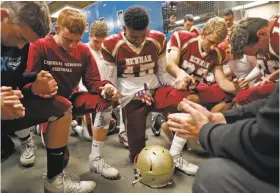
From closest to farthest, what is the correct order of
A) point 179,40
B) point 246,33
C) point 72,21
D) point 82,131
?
1. point 72,21
2. point 246,33
3. point 179,40
4. point 82,131

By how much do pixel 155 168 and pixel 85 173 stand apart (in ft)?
1.57

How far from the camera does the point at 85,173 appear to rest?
1.59 m

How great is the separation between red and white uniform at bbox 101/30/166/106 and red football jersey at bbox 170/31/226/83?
0.12 meters

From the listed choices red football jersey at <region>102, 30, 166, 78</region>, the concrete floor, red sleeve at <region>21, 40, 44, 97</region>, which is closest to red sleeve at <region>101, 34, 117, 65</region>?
red football jersey at <region>102, 30, 166, 78</region>

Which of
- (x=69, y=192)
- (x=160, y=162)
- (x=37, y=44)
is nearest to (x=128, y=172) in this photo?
(x=160, y=162)

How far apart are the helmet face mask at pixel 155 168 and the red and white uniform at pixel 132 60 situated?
48 centimetres

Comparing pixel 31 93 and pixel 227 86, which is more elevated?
pixel 31 93

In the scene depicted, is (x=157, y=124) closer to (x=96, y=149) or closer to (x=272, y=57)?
(x=96, y=149)

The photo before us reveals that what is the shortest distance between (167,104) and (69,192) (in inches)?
33.7

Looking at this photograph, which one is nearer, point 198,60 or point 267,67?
point 267,67

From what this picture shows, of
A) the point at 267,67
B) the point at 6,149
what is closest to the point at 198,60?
the point at 267,67

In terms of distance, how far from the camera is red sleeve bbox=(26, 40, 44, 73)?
4.57 ft

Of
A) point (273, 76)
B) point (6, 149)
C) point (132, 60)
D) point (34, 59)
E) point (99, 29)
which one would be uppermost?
point (99, 29)

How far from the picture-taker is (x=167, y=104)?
179 cm
